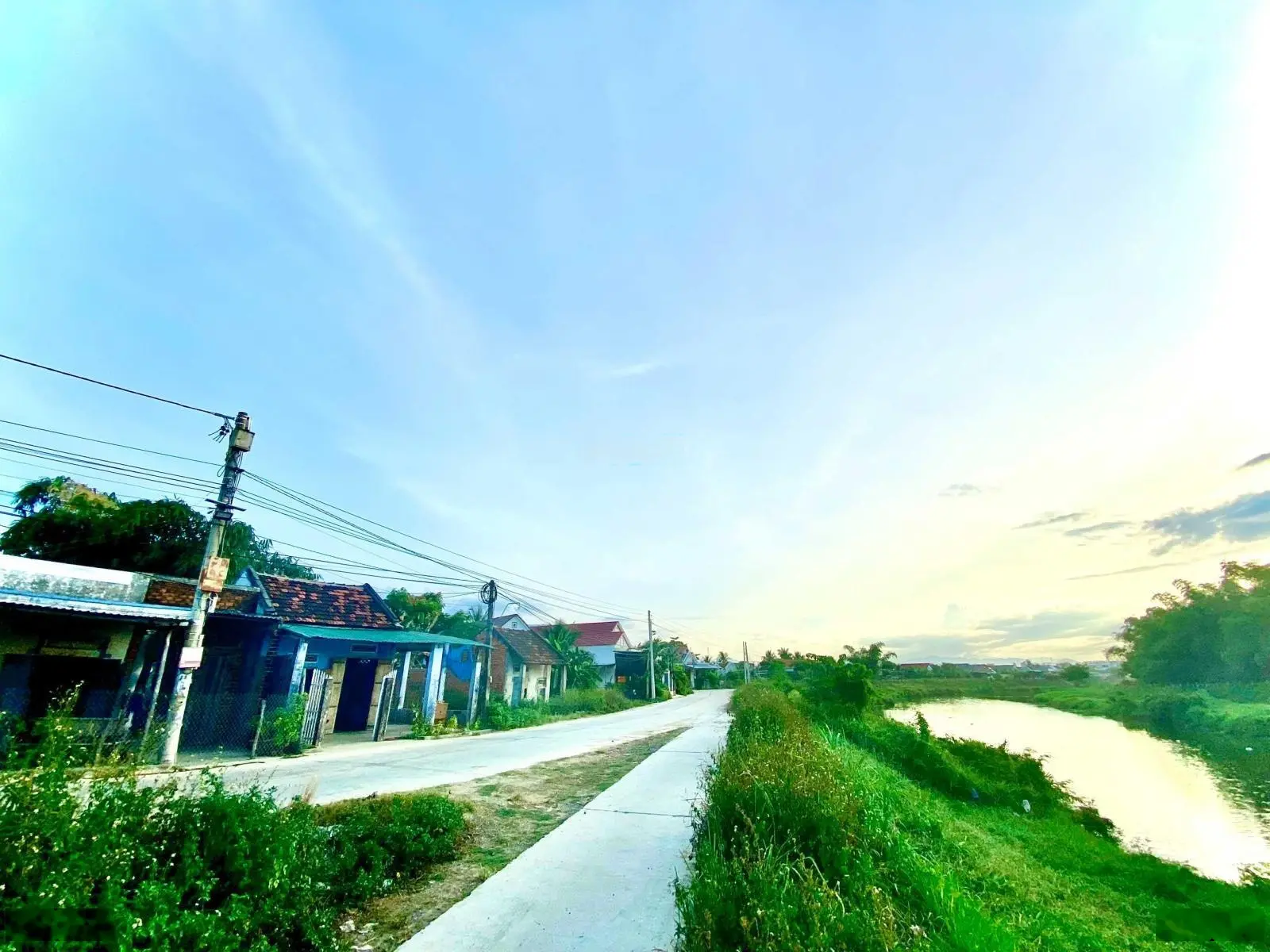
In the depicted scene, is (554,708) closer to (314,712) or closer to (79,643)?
(314,712)

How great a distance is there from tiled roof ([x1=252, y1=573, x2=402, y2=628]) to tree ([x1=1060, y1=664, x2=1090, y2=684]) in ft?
322

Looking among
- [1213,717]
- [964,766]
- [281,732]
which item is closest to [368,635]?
[281,732]

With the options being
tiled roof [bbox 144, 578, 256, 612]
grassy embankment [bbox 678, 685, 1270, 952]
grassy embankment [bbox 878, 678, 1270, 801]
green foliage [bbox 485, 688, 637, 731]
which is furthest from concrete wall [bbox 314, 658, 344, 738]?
grassy embankment [bbox 878, 678, 1270, 801]

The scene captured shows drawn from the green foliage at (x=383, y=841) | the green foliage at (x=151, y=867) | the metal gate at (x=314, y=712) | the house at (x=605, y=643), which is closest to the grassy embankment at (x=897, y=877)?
the green foliage at (x=151, y=867)

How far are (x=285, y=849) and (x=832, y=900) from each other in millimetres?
3559

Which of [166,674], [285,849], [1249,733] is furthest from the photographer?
[1249,733]

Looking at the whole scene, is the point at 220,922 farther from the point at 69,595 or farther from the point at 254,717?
the point at 69,595

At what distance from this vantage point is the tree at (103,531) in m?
22.8

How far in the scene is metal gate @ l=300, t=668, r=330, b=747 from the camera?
46.1ft

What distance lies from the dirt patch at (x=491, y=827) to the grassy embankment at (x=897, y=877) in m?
2.22

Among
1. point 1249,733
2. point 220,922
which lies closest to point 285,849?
point 220,922

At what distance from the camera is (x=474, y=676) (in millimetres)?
21500

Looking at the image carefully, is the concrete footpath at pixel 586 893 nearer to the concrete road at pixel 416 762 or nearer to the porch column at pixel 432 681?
the concrete road at pixel 416 762

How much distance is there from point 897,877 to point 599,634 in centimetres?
5174
